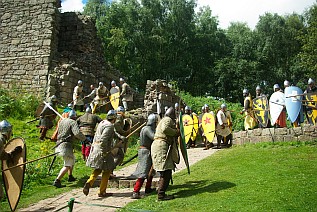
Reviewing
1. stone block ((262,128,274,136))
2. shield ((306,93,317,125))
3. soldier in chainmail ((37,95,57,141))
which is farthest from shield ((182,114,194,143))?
soldier in chainmail ((37,95,57,141))

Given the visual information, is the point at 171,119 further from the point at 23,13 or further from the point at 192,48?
the point at 192,48

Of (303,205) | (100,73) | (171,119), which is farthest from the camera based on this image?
(100,73)

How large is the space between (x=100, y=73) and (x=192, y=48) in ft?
57.1

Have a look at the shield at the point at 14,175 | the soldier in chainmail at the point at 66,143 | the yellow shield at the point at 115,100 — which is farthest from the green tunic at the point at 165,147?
the yellow shield at the point at 115,100

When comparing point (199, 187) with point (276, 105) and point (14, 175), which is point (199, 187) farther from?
point (276, 105)

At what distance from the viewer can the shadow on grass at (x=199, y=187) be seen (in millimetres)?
6461

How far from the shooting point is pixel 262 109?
10867mm

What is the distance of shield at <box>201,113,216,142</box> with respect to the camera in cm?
1159

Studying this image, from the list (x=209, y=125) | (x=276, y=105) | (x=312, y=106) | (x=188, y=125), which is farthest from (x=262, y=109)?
(x=188, y=125)

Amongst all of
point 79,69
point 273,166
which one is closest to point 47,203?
point 273,166

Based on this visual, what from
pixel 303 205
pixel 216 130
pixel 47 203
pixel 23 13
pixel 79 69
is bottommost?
pixel 47 203

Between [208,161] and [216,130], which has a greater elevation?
[216,130]

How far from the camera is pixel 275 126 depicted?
36.0 feet

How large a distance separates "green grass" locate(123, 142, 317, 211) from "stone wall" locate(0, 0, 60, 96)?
11798 millimetres
